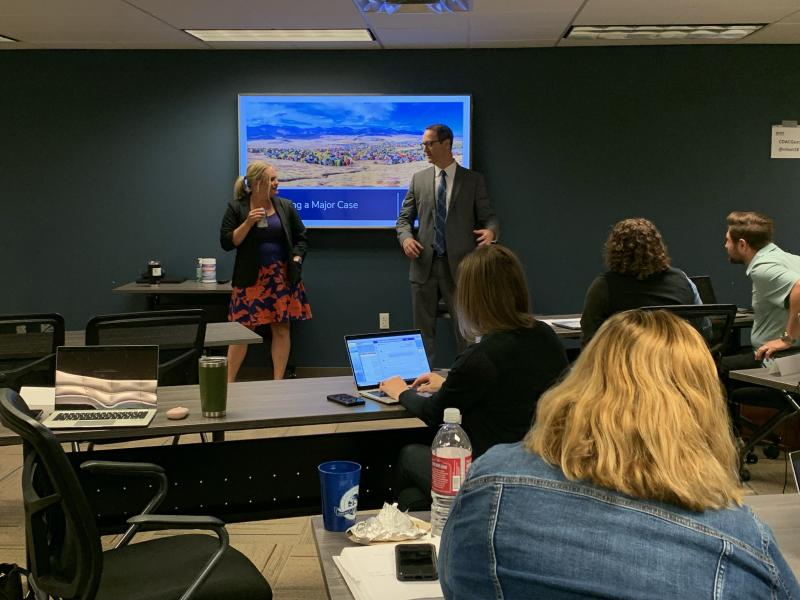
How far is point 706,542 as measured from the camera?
3.20 feet

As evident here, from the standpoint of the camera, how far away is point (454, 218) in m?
5.30

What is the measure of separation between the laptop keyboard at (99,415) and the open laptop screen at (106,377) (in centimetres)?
3

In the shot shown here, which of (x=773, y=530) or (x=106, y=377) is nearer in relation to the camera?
(x=773, y=530)

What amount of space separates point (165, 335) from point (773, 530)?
2241 mm

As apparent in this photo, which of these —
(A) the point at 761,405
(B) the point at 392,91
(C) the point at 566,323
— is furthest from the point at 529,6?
(A) the point at 761,405

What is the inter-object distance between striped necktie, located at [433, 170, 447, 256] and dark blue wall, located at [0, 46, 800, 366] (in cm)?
98

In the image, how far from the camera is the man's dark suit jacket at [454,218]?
5266 millimetres


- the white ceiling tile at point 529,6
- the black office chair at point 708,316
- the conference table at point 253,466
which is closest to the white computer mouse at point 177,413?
the conference table at point 253,466

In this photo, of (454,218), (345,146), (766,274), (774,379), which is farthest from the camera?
(345,146)

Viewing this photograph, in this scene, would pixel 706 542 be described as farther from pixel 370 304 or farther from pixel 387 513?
pixel 370 304

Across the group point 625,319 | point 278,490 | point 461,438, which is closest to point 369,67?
point 278,490

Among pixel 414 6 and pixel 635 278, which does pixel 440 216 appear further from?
pixel 635 278

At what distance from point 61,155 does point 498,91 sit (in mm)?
3287

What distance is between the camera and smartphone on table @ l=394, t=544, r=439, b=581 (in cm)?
146
